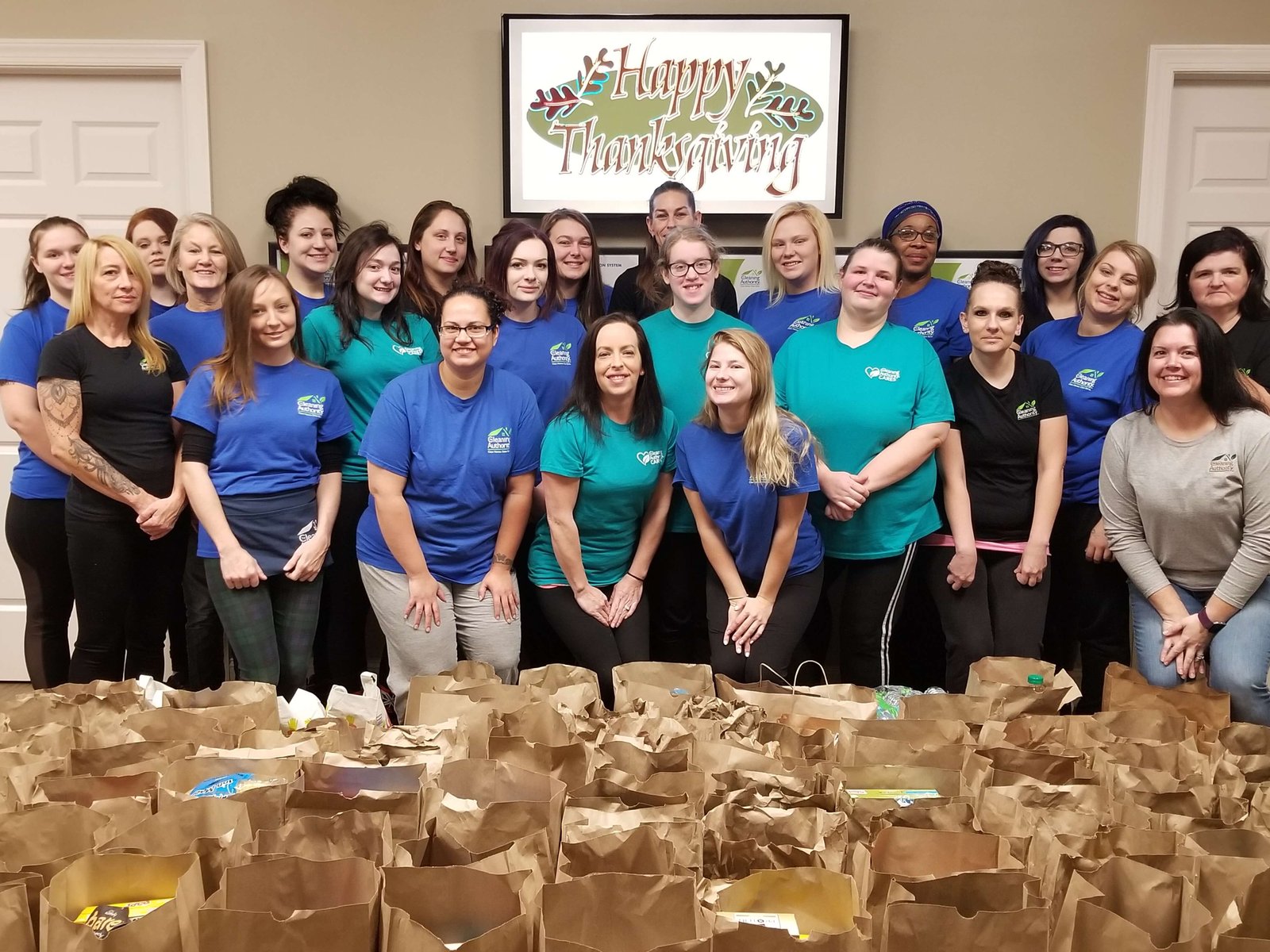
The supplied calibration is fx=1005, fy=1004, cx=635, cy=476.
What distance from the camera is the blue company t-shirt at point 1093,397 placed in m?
2.86

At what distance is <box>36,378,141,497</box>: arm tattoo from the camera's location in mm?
2543

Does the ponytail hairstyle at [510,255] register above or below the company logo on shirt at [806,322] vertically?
above

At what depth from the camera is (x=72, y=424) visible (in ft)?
8.41

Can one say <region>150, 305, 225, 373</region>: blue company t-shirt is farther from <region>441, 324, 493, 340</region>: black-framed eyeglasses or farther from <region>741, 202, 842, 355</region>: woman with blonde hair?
<region>741, 202, 842, 355</region>: woman with blonde hair

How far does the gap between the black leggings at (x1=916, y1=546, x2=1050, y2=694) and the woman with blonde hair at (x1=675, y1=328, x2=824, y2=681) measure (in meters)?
0.37

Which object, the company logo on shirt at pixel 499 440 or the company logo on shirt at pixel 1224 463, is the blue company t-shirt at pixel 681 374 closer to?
the company logo on shirt at pixel 499 440

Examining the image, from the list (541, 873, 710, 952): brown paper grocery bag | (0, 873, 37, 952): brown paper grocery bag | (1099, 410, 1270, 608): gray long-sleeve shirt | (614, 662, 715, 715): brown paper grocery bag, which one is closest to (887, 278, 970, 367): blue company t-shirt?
(1099, 410, 1270, 608): gray long-sleeve shirt

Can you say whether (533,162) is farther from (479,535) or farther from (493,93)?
(479,535)

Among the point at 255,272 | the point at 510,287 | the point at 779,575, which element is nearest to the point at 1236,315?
the point at 779,575

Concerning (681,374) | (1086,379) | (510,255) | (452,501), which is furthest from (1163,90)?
(452,501)

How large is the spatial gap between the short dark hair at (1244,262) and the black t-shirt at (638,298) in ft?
4.26

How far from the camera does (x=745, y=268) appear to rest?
365 cm

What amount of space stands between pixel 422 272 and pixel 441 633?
1.11 metres

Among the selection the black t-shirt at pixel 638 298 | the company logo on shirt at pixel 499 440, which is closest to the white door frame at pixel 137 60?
the black t-shirt at pixel 638 298
